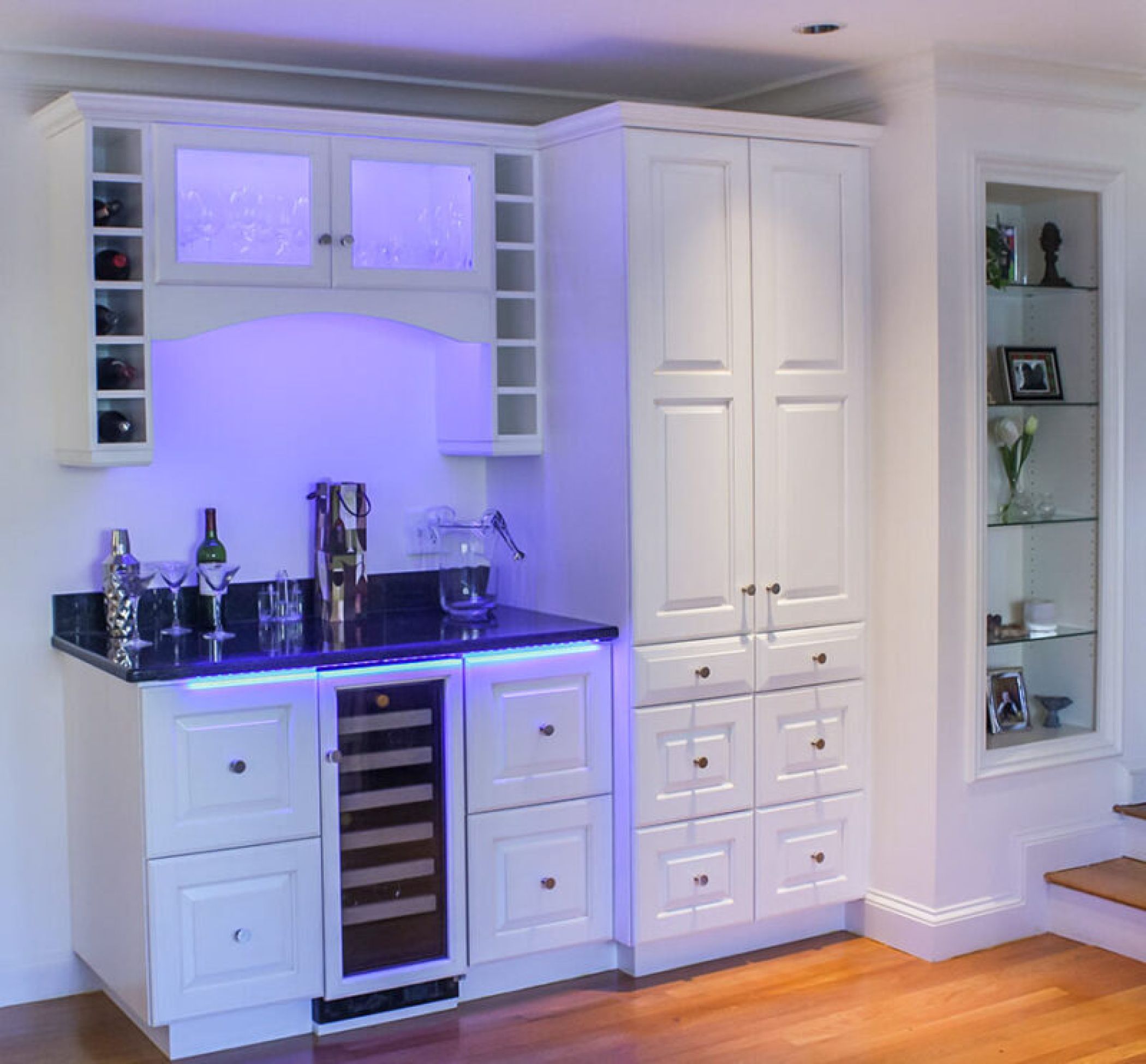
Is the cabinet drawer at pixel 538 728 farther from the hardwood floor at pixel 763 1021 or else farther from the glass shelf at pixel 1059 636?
the glass shelf at pixel 1059 636

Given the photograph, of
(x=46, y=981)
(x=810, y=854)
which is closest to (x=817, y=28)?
(x=810, y=854)

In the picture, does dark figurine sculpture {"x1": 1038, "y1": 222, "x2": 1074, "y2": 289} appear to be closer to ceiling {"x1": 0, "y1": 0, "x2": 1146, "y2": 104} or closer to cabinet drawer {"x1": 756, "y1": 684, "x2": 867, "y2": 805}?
ceiling {"x1": 0, "y1": 0, "x2": 1146, "y2": 104}

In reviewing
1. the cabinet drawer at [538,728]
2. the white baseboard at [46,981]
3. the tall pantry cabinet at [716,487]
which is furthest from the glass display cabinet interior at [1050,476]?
the white baseboard at [46,981]

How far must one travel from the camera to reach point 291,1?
3383mm

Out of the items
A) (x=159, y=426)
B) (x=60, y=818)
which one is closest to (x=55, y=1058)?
(x=60, y=818)

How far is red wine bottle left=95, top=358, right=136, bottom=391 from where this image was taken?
12.0 feet

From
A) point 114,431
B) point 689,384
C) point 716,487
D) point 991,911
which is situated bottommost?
point 991,911

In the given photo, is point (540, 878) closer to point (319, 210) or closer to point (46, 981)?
point (46, 981)

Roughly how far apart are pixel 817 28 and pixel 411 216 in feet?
3.56

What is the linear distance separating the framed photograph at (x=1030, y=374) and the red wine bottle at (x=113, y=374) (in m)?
2.29

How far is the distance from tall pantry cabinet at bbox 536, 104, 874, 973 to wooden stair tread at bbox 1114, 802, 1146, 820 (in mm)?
828

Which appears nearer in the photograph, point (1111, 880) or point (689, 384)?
point (689, 384)

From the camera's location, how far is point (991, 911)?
4.18 metres

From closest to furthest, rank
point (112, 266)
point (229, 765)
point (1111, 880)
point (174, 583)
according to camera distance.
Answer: point (229, 765), point (112, 266), point (174, 583), point (1111, 880)
